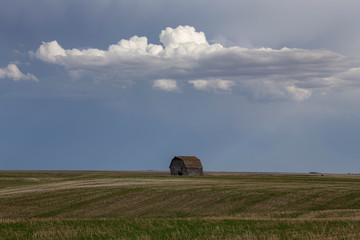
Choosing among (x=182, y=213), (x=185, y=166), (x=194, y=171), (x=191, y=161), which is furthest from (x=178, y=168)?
(x=182, y=213)

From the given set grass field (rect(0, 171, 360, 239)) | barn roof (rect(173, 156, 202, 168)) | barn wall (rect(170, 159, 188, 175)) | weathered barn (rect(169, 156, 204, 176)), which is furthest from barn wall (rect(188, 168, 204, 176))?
grass field (rect(0, 171, 360, 239))

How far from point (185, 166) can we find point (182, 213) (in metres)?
78.1

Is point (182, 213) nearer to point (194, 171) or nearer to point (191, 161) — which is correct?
point (194, 171)

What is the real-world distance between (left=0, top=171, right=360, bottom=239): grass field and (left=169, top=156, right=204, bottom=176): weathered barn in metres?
63.5

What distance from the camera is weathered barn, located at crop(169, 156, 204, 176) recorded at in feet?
381

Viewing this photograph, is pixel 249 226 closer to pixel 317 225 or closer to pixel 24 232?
pixel 317 225

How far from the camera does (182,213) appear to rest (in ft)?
123

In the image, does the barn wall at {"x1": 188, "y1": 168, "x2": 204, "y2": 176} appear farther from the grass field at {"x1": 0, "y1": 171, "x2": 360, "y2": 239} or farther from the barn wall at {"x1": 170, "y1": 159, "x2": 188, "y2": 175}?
the grass field at {"x1": 0, "y1": 171, "x2": 360, "y2": 239}

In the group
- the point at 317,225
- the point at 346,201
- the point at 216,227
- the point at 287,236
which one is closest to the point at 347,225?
the point at 317,225

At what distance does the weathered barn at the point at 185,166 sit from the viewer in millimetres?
116062

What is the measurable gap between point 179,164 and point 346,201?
78710mm

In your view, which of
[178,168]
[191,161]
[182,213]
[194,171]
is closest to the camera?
[182,213]

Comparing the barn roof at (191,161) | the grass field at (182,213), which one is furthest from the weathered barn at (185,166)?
the grass field at (182,213)

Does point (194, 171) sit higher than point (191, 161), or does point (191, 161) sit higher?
point (191, 161)
